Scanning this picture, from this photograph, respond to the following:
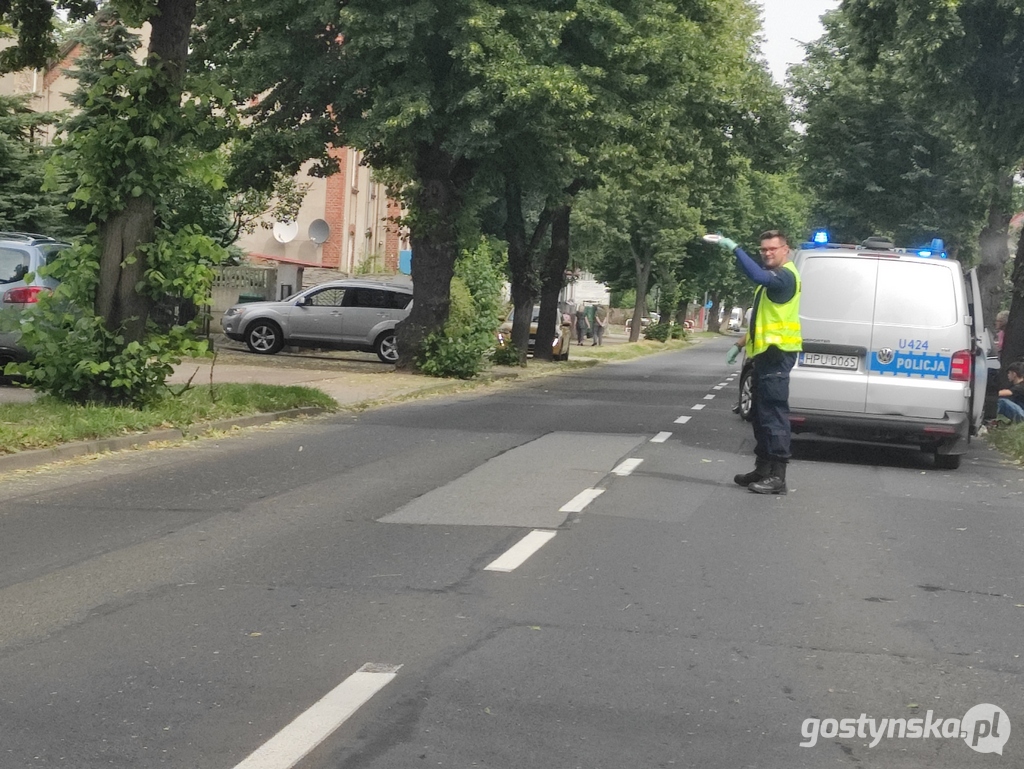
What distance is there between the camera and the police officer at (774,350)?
37.8 ft

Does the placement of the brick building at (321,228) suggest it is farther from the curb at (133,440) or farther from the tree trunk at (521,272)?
the curb at (133,440)

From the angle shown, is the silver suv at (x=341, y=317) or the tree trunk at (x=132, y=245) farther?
the silver suv at (x=341, y=317)

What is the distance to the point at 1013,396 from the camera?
816 inches

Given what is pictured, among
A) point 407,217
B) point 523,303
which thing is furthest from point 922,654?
point 523,303

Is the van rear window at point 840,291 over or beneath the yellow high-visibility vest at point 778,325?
over

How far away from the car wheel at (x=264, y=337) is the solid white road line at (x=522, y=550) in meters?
23.4

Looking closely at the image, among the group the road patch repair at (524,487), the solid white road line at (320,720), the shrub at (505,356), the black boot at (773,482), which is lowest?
the shrub at (505,356)

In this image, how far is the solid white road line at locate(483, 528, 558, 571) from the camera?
8.00 meters

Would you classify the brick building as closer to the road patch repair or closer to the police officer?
the road patch repair

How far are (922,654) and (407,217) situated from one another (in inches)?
814

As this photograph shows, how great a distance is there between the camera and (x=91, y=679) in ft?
18.2

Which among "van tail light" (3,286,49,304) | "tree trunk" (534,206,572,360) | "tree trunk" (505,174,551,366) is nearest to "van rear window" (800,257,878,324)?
"van tail light" (3,286,49,304)

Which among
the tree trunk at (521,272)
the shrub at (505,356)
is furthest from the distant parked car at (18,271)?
the tree trunk at (521,272)

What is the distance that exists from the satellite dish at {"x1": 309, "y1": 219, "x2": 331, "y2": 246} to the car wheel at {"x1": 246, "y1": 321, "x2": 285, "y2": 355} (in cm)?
2552
